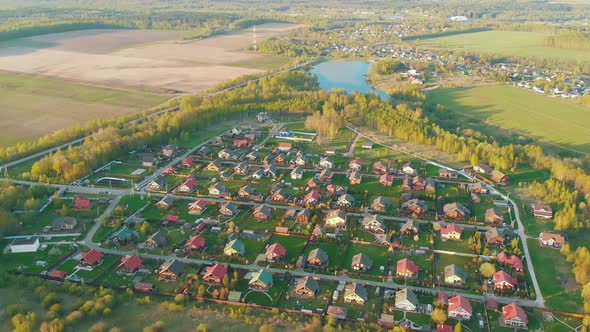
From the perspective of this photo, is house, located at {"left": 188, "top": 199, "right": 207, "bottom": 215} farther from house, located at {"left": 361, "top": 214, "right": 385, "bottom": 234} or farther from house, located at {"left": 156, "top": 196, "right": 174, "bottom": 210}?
house, located at {"left": 361, "top": 214, "right": 385, "bottom": 234}

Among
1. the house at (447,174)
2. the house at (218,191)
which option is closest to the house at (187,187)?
the house at (218,191)

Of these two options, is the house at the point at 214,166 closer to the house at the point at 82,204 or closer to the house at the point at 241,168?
the house at the point at 241,168

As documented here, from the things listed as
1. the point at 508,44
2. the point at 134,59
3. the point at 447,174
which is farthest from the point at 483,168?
the point at 508,44

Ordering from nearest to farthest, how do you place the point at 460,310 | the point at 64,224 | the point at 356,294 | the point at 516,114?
1. the point at 460,310
2. the point at 356,294
3. the point at 64,224
4. the point at 516,114

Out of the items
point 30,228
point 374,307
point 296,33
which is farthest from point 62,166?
point 296,33

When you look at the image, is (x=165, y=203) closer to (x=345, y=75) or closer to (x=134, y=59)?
(x=345, y=75)

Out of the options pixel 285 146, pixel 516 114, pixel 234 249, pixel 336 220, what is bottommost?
pixel 234 249

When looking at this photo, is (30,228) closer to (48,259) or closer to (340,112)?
(48,259)
